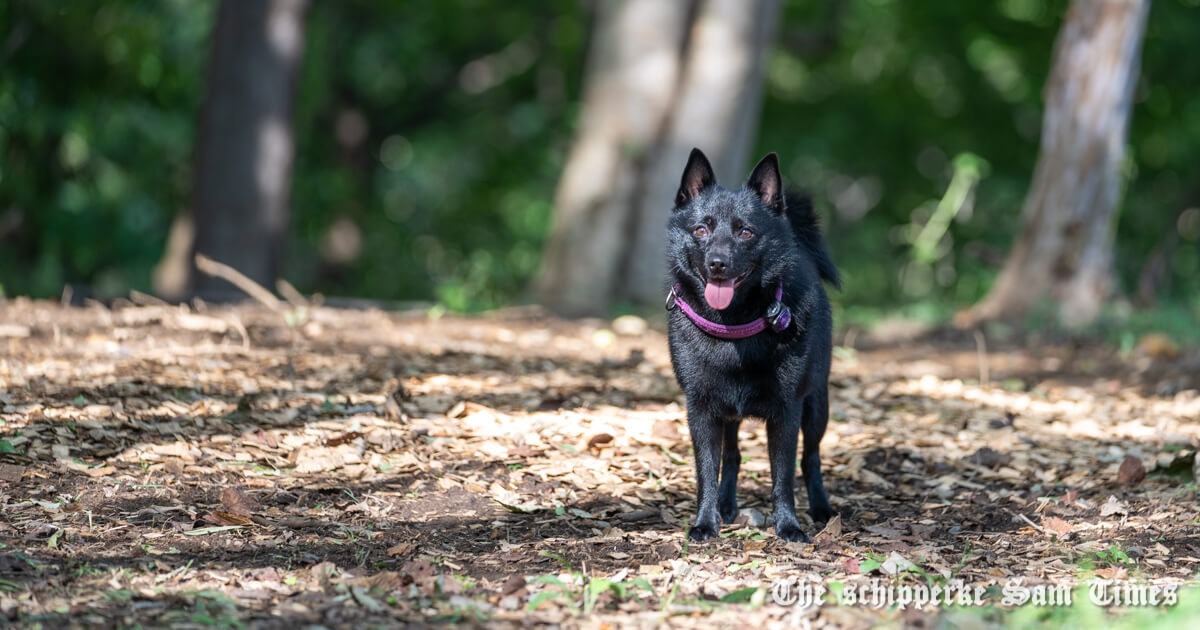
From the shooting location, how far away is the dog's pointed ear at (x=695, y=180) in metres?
5.09

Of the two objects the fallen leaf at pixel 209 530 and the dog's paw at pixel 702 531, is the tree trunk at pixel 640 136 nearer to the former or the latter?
the dog's paw at pixel 702 531

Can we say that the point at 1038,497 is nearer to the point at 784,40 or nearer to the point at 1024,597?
the point at 1024,597

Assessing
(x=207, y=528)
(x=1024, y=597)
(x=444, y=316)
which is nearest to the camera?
(x=1024, y=597)

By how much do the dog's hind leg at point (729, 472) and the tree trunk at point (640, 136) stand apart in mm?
6745

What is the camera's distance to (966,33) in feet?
65.6

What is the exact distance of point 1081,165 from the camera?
11547 mm

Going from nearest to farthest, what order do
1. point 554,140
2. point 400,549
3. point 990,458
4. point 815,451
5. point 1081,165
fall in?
point 400,549, point 815,451, point 990,458, point 1081,165, point 554,140

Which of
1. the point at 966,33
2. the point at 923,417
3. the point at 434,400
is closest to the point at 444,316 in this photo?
the point at 434,400

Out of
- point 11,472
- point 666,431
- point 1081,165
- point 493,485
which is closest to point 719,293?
point 493,485

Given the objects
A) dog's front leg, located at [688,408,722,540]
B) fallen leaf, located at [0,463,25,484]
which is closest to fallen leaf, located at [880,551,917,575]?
dog's front leg, located at [688,408,722,540]

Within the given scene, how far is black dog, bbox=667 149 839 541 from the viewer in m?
4.83

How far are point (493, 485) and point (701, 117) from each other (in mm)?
7668

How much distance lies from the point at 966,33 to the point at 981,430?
1476 centimetres

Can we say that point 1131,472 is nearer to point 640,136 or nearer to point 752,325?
point 752,325
